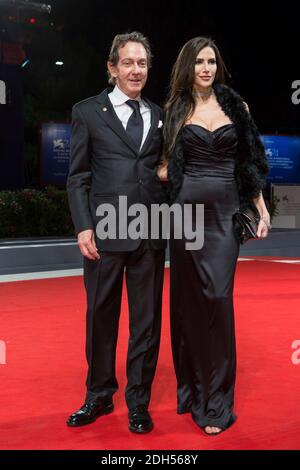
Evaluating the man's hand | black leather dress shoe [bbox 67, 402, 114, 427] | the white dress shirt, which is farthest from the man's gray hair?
black leather dress shoe [bbox 67, 402, 114, 427]

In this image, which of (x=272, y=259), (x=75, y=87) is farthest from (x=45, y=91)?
(x=272, y=259)

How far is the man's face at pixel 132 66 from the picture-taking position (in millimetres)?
3115

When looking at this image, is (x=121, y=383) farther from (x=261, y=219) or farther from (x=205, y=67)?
(x=205, y=67)

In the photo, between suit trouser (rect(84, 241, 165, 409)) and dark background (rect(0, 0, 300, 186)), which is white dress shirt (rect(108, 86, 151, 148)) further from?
dark background (rect(0, 0, 300, 186))

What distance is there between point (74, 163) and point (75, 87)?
2328 centimetres

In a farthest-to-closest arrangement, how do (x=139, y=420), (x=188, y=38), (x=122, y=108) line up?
1. (x=188, y=38)
2. (x=122, y=108)
3. (x=139, y=420)

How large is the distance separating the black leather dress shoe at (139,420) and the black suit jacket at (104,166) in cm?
69

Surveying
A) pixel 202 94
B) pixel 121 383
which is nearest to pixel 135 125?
pixel 202 94

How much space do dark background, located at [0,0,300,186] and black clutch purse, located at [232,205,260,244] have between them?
1171cm

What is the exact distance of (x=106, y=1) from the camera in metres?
18.0

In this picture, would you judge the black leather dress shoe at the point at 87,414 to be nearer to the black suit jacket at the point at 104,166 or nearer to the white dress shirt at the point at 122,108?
the black suit jacket at the point at 104,166

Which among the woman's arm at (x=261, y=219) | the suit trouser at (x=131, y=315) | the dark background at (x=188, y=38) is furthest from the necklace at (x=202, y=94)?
the dark background at (x=188, y=38)

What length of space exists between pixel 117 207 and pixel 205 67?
703 mm

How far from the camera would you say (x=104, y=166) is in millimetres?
3125
